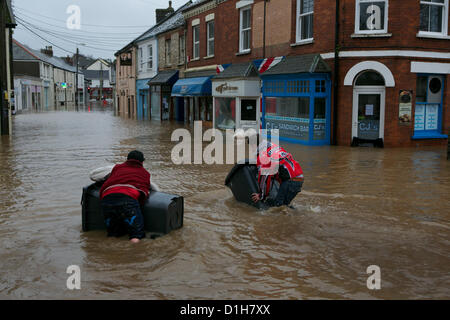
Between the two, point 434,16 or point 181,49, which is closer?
point 434,16

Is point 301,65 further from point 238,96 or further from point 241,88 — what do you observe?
point 238,96

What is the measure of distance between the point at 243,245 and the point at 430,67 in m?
13.2

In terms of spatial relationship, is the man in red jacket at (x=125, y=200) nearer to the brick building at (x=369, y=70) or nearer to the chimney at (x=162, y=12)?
the brick building at (x=369, y=70)

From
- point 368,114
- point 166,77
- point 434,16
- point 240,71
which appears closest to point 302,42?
point 368,114

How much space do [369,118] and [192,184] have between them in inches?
Result: 360

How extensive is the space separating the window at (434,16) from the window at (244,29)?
8114 mm

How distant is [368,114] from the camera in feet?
55.5

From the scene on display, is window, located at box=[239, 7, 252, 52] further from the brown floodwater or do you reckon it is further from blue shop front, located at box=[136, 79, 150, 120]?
blue shop front, located at box=[136, 79, 150, 120]

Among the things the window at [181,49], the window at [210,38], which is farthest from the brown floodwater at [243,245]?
the window at [181,49]

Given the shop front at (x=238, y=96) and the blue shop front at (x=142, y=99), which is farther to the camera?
the blue shop front at (x=142, y=99)

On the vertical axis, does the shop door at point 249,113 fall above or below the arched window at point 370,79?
below

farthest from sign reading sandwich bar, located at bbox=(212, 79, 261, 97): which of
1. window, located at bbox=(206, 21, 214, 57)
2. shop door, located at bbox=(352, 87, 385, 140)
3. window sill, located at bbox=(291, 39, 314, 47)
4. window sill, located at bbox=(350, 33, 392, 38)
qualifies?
window sill, located at bbox=(350, 33, 392, 38)

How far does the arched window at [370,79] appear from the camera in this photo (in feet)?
54.2

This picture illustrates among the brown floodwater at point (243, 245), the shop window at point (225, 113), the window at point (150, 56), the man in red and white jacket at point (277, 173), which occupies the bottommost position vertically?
the brown floodwater at point (243, 245)
